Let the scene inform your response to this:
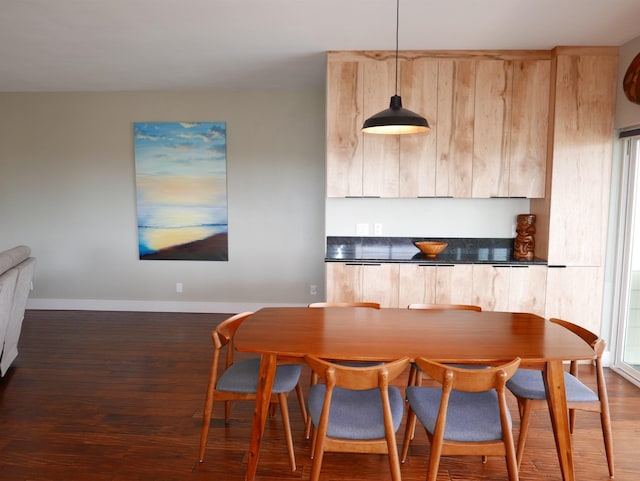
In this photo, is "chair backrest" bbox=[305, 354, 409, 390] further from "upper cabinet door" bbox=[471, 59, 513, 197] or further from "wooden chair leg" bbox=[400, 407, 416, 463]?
"upper cabinet door" bbox=[471, 59, 513, 197]

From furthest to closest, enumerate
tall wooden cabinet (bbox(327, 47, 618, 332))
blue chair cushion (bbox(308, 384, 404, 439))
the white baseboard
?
the white baseboard, tall wooden cabinet (bbox(327, 47, 618, 332)), blue chair cushion (bbox(308, 384, 404, 439))

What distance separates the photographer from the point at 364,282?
405 cm

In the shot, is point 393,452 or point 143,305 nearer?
point 393,452

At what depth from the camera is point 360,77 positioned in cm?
411

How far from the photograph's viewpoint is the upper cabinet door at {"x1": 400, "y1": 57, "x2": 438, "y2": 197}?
13.5 feet

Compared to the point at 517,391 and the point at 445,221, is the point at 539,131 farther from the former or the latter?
the point at 517,391

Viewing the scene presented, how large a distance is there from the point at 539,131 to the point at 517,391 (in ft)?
8.31

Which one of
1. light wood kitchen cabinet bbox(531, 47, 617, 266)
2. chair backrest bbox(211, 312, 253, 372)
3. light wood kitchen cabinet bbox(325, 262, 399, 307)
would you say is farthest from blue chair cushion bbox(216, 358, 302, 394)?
light wood kitchen cabinet bbox(531, 47, 617, 266)

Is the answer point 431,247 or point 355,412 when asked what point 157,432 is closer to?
point 355,412

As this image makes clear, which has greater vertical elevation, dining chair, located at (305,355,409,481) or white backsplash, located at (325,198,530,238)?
white backsplash, located at (325,198,530,238)

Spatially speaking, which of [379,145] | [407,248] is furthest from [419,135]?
[407,248]

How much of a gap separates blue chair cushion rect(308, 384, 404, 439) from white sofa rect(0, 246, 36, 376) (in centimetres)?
251

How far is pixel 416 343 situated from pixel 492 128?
2.56m

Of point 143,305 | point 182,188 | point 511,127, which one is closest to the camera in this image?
point 511,127
